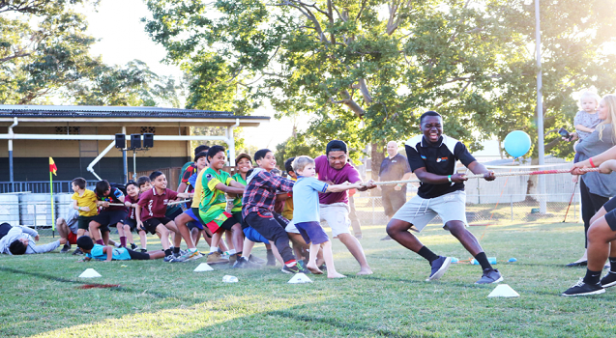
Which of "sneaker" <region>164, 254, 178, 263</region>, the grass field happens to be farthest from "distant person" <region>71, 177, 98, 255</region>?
the grass field

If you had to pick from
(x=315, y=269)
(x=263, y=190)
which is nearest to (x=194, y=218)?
(x=263, y=190)

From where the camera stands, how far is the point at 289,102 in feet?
84.6

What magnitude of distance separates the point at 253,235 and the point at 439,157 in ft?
9.36

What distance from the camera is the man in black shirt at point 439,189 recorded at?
5887mm

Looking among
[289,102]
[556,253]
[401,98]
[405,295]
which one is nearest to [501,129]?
[401,98]

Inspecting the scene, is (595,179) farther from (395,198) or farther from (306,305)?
(395,198)

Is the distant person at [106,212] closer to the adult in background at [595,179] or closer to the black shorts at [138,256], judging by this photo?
the black shorts at [138,256]

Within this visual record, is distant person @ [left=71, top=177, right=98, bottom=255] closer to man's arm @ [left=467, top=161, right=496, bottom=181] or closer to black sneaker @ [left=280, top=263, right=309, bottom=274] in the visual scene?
Result: black sneaker @ [left=280, top=263, right=309, bottom=274]

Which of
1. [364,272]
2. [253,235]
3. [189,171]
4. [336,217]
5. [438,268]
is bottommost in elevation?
[364,272]

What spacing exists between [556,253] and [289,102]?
1822 centimetres

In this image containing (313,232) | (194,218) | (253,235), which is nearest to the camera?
(313,232)

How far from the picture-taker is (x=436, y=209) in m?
6.14

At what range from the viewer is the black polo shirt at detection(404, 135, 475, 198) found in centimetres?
601

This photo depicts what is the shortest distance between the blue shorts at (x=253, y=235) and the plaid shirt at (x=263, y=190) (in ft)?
1.36
